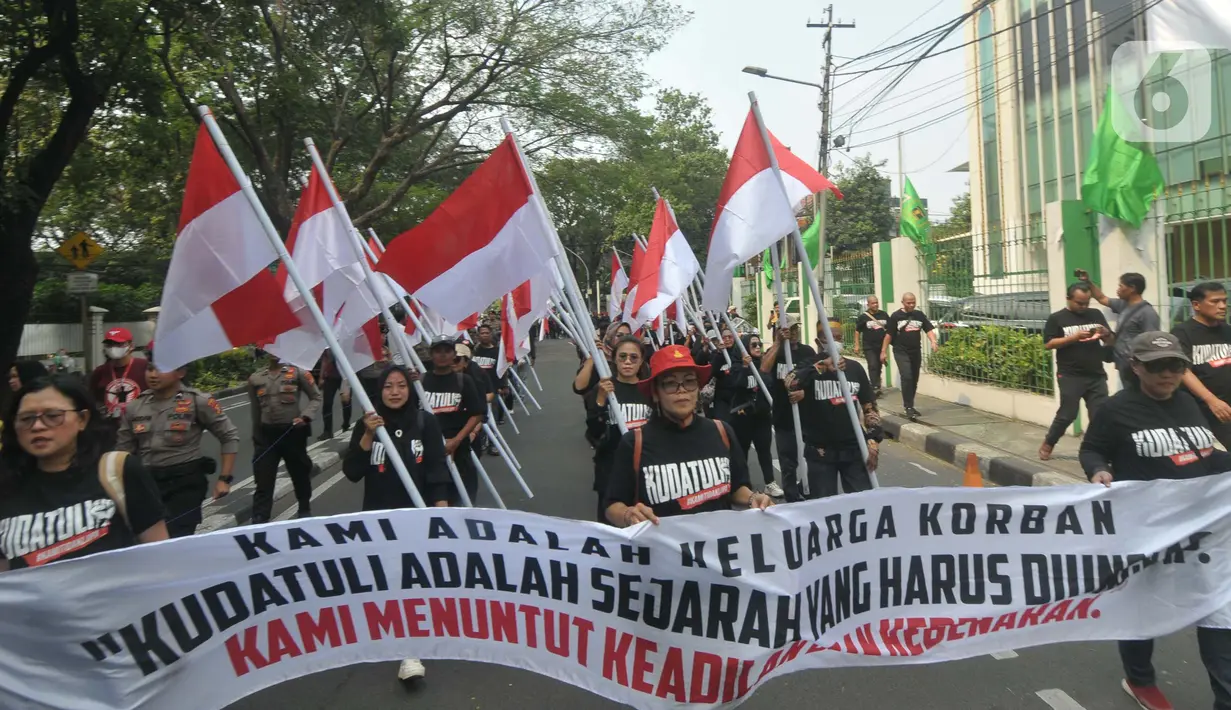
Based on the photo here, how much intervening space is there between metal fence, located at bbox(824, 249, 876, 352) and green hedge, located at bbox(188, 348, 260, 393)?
13432mm

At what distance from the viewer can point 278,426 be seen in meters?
6.76

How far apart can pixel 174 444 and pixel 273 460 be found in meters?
1.77

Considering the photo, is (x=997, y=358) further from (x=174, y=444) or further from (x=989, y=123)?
(x=989, y=123)

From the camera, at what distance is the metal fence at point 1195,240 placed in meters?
7.91

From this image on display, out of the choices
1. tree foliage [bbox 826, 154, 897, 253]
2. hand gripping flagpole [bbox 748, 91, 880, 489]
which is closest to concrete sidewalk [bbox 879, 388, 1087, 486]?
hand gripping flagpole [bbox 748, 91, 880, 489]

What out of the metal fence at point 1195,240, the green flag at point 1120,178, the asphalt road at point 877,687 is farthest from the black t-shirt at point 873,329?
the asphalt road at point 877,687

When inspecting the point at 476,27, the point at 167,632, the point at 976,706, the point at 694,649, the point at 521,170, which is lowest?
the point at 976,706

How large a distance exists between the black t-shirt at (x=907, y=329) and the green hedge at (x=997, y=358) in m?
0.88

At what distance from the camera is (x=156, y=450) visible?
191 inches

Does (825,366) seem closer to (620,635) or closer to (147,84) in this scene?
(620,635)

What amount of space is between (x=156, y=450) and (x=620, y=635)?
3.21 metres

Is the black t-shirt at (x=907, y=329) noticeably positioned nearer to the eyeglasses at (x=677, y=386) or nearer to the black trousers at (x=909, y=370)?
the black trousers at (x=909, y=370)

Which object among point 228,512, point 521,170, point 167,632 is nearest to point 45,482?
point 167,632

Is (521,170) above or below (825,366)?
above
